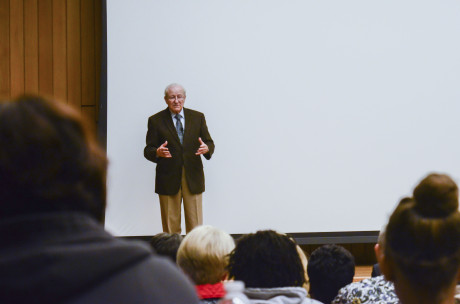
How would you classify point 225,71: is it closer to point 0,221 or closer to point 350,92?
point 350,92

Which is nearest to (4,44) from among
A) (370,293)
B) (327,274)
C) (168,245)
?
Answer: (168,245)

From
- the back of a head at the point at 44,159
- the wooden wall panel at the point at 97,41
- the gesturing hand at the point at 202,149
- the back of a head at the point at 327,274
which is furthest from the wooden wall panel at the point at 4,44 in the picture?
the back of a head at the point at 44,159

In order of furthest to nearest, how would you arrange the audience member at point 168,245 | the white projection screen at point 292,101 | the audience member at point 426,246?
the white projection screen at point 292,101, the audience member at point 168,245, the audience member at point 426,246

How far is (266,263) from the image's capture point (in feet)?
5.21

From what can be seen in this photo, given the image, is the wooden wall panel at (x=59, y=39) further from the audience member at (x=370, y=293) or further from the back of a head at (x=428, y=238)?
the back of a head at (x=428, y=238)

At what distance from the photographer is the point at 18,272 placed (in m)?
0.67

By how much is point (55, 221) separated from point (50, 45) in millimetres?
5051

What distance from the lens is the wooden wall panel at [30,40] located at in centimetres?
548

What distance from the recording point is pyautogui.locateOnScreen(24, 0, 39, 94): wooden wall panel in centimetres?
548

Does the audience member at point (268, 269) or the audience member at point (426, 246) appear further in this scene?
the audience member at point (268, 269)

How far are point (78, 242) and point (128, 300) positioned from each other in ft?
0.29

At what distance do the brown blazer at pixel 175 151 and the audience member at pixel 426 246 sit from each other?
11.6 ft

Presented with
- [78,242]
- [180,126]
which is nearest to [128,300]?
[78,242]

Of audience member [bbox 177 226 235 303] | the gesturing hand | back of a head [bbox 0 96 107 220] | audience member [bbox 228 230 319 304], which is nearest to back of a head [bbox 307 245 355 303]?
audience member [bbox 177 226 235 303]
